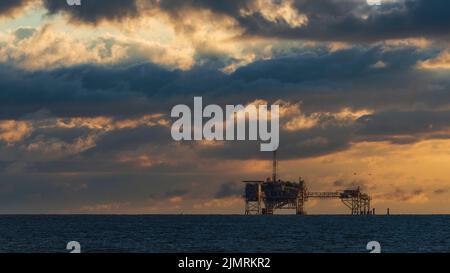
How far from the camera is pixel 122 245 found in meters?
125

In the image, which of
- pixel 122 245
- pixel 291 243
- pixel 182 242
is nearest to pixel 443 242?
pixel 291 243

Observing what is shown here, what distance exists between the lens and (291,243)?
132000mm
